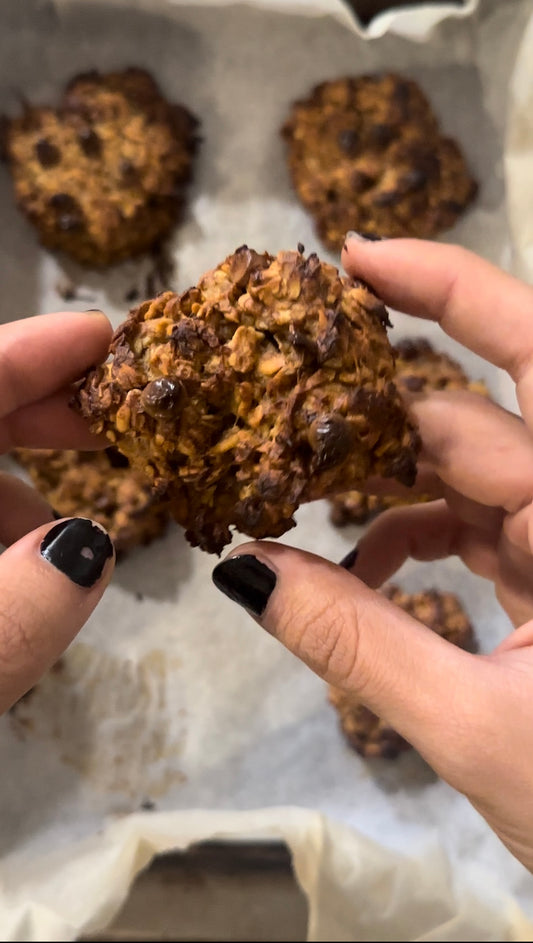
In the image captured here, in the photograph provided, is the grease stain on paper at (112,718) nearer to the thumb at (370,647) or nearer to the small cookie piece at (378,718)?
the small cookie piece at (378,718)

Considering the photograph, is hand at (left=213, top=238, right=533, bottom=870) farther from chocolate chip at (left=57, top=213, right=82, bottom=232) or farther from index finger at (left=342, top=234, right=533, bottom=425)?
chocolate chip at (left=57, top=213, right=82, bottom=232)

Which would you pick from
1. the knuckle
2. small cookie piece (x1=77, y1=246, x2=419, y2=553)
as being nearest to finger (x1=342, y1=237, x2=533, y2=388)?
small cookie piece (x1=77, y1=246, x2=419, y2=553)

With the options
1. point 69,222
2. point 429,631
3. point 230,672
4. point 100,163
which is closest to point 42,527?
point 429,631

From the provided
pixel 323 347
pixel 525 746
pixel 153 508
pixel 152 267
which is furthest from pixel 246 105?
pixel 525 746

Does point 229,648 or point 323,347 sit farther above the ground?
point 323,347

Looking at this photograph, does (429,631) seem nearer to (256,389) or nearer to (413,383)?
(256,389)

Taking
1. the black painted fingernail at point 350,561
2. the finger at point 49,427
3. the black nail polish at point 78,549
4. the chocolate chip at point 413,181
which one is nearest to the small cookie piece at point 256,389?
the black nail polish at point 78,549

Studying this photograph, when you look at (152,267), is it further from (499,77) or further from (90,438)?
(499,77)

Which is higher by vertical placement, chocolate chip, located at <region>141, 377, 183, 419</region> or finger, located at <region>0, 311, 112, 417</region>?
chocolate chip, located at <region>141, 377, 183, 419</region>
